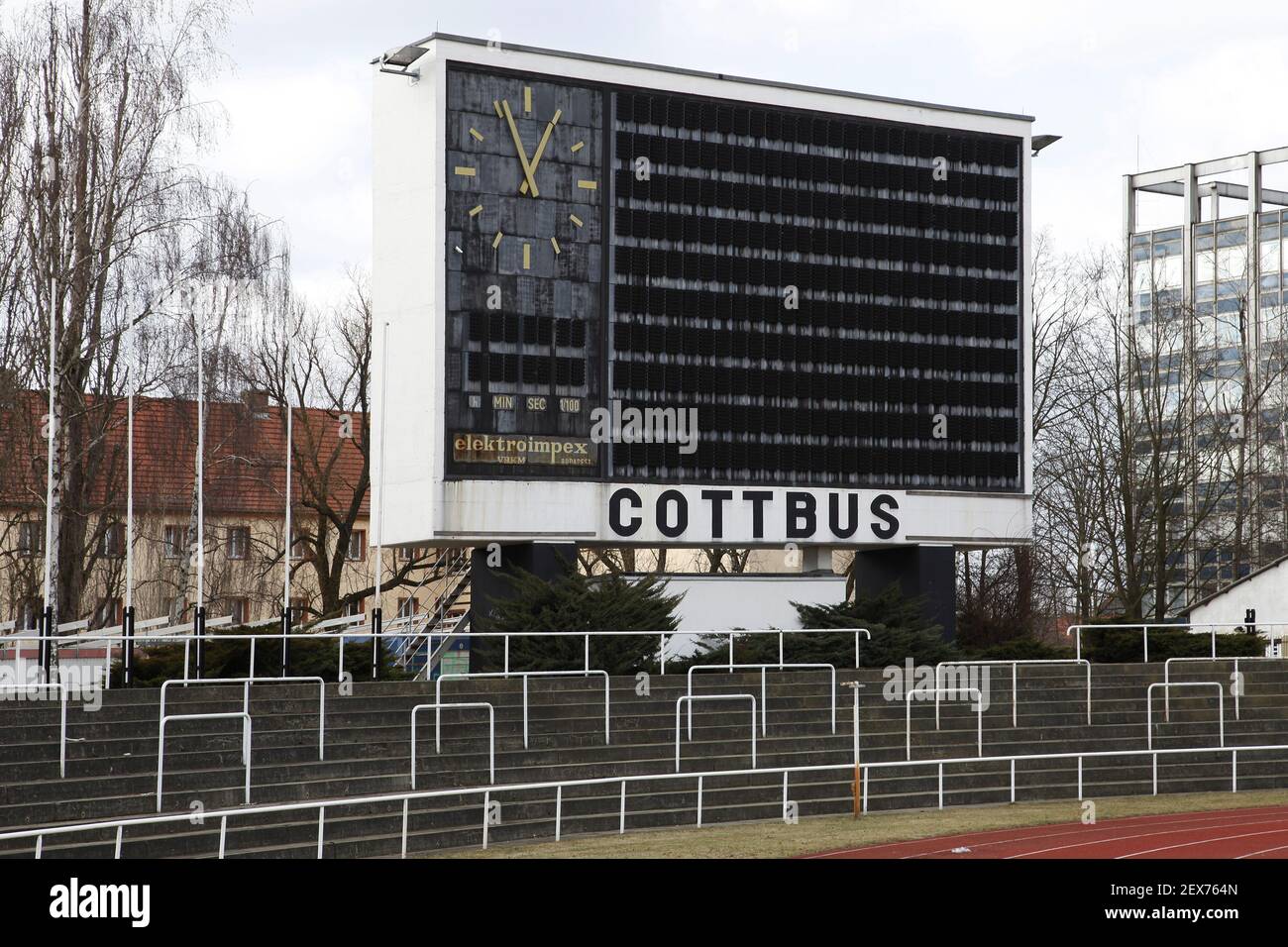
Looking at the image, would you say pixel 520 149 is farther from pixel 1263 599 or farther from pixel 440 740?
pixel 1263 599

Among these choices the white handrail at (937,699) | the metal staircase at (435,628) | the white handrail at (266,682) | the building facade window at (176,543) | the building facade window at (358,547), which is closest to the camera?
the white handrail at (266,682)

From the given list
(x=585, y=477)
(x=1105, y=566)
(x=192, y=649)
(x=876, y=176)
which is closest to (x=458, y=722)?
(x=192, y=649)

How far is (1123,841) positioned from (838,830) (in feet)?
9.85

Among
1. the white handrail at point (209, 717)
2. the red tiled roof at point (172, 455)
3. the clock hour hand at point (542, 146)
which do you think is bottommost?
the white handrail at point (209, 717)

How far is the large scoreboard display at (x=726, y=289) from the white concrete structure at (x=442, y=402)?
204mm

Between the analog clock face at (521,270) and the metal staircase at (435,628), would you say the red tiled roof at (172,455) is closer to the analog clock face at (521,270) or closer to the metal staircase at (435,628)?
the metal staircase at (435,628)

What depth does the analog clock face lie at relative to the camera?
85.4ft

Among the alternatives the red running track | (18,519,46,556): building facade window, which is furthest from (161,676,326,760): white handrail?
(18,519,46,556): building facade window

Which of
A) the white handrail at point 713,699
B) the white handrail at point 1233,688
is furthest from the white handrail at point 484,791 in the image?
the white handrail at point 1233,688

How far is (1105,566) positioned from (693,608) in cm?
1492

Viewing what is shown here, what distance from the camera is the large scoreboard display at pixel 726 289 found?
26.3 meters

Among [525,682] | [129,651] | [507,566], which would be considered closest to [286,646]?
[129,651]
